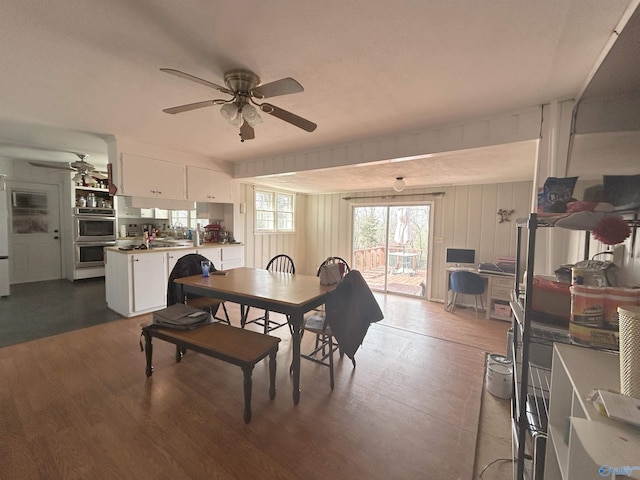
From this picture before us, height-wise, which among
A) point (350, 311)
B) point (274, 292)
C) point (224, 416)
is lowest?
point (224, 416)

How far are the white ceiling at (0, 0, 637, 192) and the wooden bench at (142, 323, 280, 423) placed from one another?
75.4 inches

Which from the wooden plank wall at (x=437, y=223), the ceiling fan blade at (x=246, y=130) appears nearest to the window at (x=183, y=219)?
the wooden plank wall at (x=437, y=223)

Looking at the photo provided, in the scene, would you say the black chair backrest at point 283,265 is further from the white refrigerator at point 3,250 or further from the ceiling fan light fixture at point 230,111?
the white refrigerator at point 3,250

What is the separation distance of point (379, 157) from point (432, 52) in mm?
1518

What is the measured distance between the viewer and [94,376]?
7.42 ft

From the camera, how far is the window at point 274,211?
560 cm

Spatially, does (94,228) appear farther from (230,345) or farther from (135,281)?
(230,345)

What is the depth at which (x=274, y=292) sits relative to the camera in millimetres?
2201

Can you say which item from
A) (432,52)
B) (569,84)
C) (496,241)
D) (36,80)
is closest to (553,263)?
(569,84)

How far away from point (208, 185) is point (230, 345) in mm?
3194

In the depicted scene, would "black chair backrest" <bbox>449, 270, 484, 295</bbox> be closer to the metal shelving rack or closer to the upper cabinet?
the metal shelving rack

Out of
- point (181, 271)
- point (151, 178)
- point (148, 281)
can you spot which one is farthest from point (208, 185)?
point (181, 271)

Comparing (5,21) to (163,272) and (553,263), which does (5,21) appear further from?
(553,263)

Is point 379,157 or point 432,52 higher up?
point 432,52
